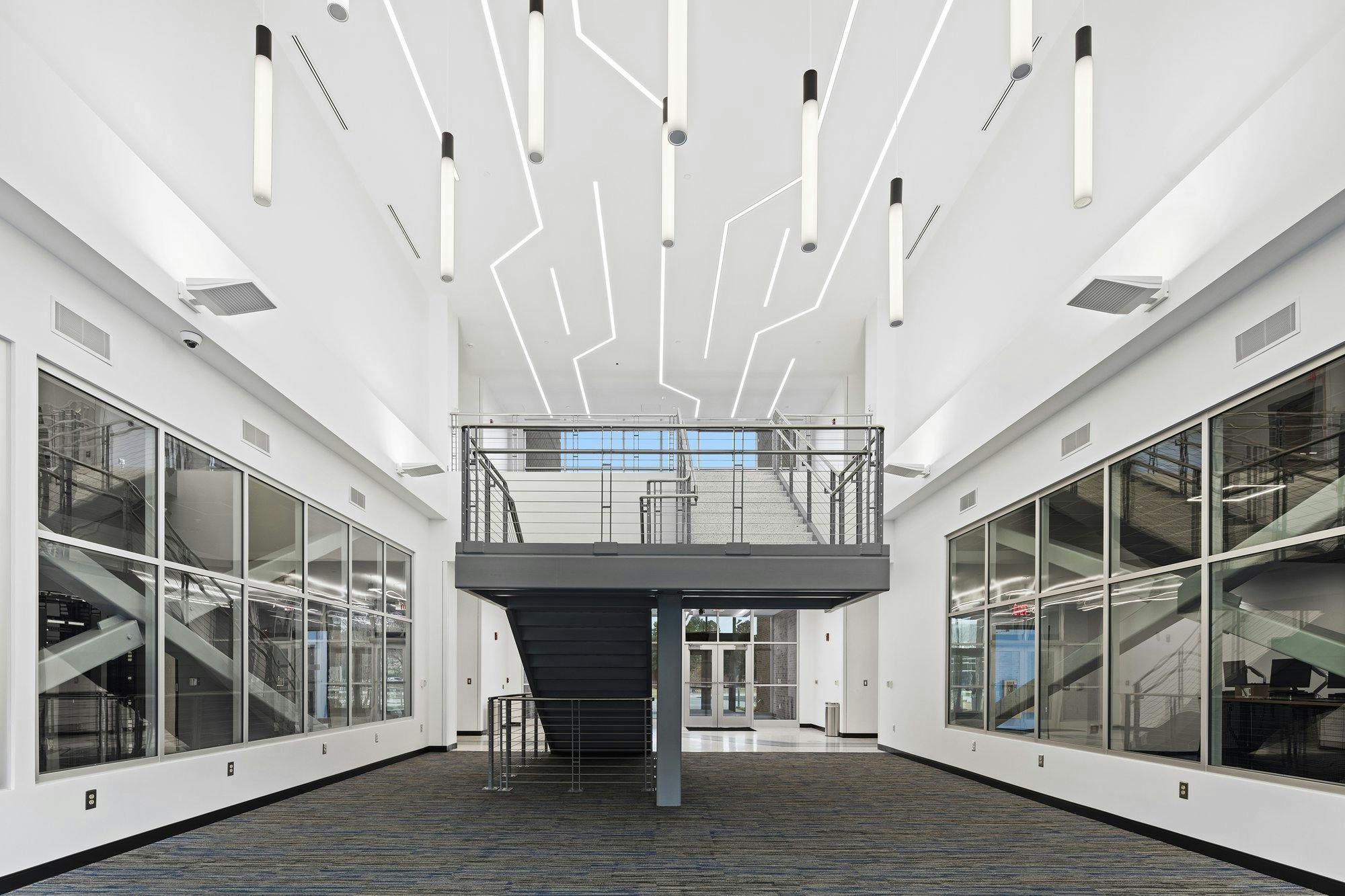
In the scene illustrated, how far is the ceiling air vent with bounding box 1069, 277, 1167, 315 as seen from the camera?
6074mm

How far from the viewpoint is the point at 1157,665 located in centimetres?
680

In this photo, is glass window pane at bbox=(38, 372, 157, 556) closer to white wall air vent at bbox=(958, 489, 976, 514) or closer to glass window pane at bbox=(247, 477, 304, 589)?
glass window pane at bbox=(247, 477, 304, 589)

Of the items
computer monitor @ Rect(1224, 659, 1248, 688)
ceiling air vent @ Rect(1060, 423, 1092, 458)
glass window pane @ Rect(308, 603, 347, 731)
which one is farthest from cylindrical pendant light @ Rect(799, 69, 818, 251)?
glass window pane @ Rect(308, 603, 347, 731)

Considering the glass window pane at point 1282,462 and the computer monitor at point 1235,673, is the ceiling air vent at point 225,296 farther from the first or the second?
the computer monitor at point 1235,673

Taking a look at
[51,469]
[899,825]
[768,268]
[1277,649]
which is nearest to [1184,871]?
[1277,649]

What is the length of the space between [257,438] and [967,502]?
24.5 feet

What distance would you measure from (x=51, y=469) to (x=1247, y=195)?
6.88 metres

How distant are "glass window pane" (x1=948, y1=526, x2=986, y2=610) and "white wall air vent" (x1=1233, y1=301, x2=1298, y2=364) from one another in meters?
5.06

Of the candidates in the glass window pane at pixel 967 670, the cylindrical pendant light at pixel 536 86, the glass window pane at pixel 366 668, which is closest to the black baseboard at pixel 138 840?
the glass window pane at pixel 366 668

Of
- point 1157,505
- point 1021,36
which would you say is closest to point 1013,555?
point 1157,505

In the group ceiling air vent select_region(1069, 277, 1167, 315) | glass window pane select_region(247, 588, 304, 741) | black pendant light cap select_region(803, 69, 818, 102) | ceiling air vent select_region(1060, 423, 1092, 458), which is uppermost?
black pendant light cap select_region(803, 69, 818, 102)

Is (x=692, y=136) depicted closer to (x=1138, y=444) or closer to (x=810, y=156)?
(x=810, y=156)

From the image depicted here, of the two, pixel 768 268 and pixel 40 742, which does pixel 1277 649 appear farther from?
pixel 768 268

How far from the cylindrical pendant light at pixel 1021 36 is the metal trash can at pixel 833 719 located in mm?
14604
